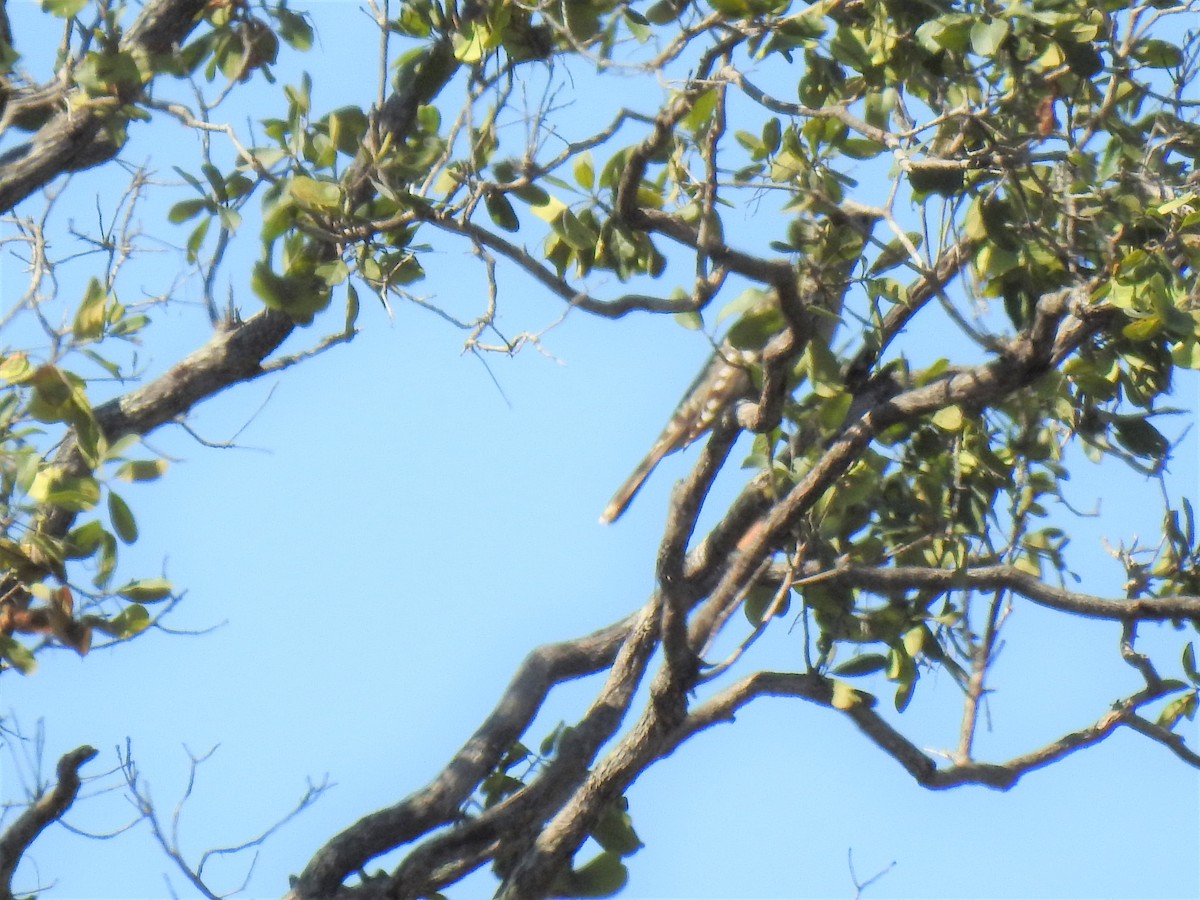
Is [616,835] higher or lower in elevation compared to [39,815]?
lower

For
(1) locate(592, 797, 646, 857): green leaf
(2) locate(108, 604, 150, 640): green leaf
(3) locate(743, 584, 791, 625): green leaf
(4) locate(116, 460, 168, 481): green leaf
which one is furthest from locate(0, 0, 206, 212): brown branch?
(1) locate(592, 797, 646, 857): green leaf

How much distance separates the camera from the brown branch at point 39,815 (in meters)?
3.69

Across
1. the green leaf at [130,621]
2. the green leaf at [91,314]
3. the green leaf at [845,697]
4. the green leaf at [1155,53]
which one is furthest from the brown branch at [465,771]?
the green leaf at [1155,53]

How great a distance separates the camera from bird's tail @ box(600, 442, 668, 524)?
603cm

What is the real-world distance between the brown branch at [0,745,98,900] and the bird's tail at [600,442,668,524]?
107 inches

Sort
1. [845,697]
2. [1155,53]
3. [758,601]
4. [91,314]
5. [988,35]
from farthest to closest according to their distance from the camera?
1. [758,601]
2. [845,697]
3. [1155,53]
4. [91,314]
5. [988,35]

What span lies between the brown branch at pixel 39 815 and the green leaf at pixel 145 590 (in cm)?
47

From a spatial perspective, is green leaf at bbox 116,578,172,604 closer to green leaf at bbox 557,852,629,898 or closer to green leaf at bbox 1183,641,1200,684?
green leaf at bbox 557,852,629,898

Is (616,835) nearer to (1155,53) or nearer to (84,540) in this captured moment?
(84,540)

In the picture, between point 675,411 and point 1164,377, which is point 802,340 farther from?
point 675,411

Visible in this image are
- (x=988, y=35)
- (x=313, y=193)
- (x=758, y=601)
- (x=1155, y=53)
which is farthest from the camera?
(x=758, y=601)

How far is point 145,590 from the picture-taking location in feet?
11.5

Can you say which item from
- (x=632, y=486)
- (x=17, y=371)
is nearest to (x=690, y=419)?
(x=632, y=486)

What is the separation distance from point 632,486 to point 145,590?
2.86 meters
